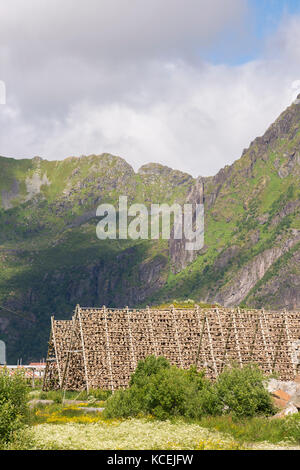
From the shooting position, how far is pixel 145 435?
28016 mm

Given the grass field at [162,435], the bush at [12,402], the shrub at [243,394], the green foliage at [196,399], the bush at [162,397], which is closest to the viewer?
the grass field at [162,435]

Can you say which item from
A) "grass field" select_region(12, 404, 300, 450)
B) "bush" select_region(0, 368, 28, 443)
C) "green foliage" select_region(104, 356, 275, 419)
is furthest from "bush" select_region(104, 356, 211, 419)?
"bush" select_region(0, 368, 28, 443)

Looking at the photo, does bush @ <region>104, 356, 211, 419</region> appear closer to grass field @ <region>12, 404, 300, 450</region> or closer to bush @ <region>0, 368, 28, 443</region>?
grass field @ <region>12, 404, 300, 450</region>

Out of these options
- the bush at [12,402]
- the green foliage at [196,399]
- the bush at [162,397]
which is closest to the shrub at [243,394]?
the green foliage at [196,399]

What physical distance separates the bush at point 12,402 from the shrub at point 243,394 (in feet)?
36.1

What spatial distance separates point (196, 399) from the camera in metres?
36.4

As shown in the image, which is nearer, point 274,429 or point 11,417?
point 11,417

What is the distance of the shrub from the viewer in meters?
35.6

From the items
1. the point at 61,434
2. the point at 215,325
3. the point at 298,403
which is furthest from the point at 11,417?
the point at 215,325

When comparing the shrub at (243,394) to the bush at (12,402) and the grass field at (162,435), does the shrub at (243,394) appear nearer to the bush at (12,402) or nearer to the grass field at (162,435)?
the grass field at (162,435)

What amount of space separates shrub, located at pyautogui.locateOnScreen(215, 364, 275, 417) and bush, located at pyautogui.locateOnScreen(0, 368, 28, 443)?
36.1 feet

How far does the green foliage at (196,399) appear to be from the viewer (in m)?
35.8
